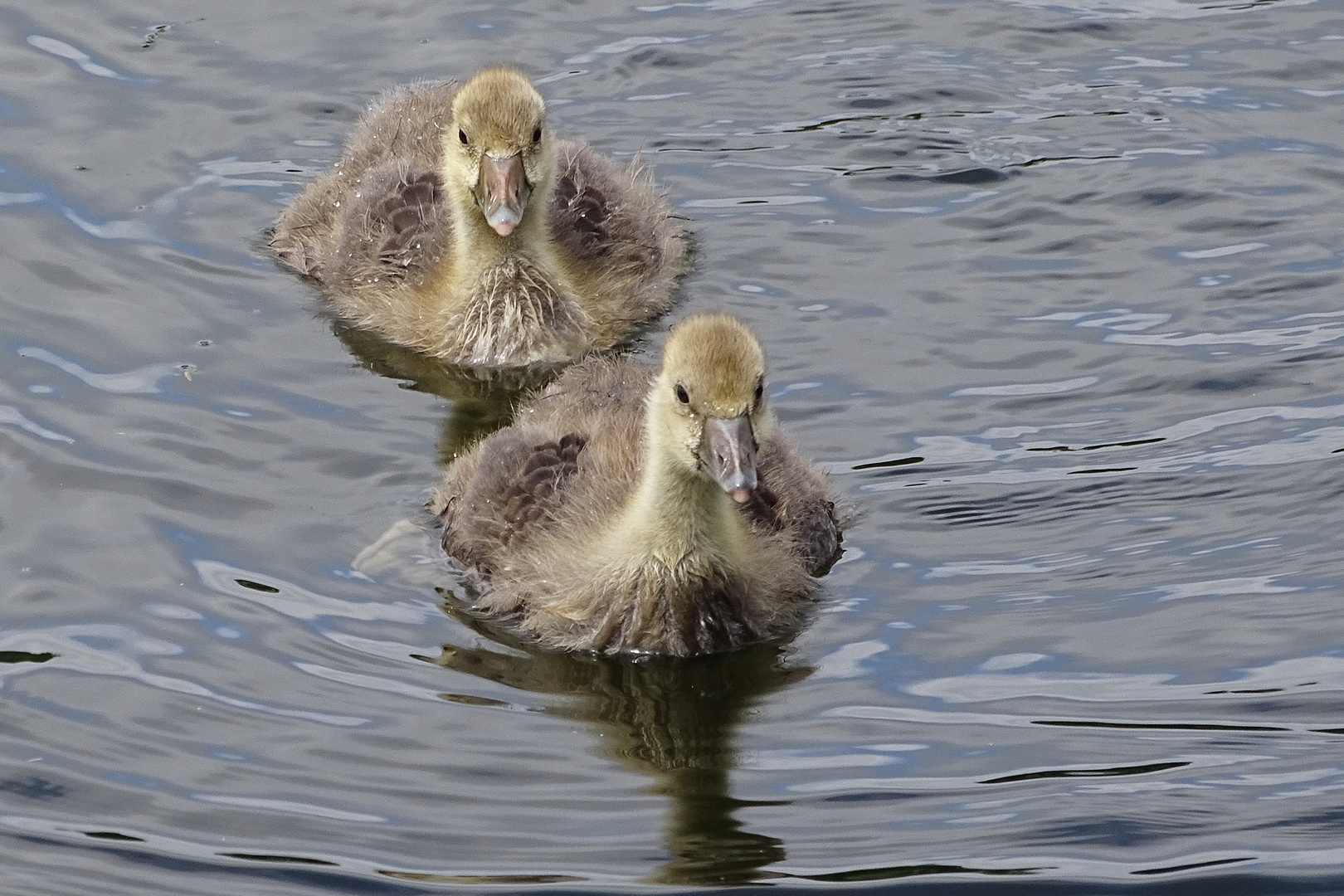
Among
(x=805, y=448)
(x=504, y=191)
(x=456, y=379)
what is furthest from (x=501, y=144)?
(x=805, y=448)

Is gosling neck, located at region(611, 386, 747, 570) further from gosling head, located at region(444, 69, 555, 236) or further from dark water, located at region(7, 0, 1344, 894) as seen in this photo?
gosling head, located at region(444, 69, 555, 236)

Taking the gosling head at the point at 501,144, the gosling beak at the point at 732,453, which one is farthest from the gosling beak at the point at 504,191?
the gosling beak at the point at 732,453

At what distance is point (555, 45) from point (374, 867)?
788 cm

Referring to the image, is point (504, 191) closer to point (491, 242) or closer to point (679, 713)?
point (491, 242)

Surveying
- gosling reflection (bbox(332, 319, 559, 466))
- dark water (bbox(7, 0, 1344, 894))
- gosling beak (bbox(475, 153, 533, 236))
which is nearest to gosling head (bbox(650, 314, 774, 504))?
dark water (bbox(7, 0, 1344, 894))

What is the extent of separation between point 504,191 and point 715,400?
316cm

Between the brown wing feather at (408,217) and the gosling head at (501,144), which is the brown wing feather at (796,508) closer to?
the gosling head at (501,144)

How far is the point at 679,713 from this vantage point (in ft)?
25.5

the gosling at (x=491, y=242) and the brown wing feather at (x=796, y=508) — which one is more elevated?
the gosling at (x=491, y=242)

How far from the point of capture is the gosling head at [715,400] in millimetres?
7516

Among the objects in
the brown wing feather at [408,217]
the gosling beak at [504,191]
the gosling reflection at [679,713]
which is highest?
the gosling beak at [504,191]

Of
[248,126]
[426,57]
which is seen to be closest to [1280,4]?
[426,57]

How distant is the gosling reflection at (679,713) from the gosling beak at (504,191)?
8.76ft

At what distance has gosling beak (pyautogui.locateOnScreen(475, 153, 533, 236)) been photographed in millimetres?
10359
